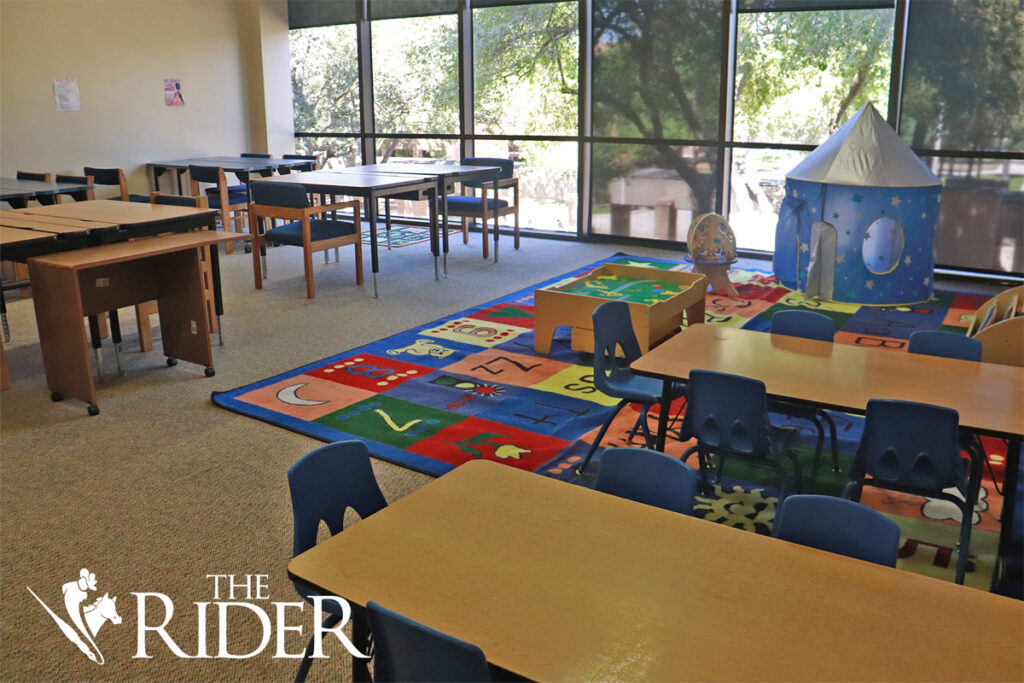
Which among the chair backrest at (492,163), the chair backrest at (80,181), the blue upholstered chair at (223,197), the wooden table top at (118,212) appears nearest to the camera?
the wooden table top at (118,212)

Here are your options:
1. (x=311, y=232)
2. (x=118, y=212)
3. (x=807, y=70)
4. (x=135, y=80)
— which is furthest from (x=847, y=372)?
(x=135, y=80)

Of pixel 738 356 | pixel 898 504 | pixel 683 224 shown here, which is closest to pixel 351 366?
pixel 738 356

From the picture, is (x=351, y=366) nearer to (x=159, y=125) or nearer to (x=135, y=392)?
(x=135, y=392)

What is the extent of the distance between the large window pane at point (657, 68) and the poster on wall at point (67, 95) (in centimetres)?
560

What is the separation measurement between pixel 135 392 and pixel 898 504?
4278 mm

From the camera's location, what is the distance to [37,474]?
4.20 m

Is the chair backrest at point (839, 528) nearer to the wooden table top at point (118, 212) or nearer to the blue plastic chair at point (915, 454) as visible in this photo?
the blue plastic chair at point (915, 454)

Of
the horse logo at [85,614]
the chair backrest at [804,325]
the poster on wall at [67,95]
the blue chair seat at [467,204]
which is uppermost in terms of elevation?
the poster on wall at [67,95]

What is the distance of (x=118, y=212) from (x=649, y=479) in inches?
182

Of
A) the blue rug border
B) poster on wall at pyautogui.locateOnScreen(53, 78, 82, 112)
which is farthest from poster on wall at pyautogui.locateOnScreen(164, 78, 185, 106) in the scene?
the blue rug border

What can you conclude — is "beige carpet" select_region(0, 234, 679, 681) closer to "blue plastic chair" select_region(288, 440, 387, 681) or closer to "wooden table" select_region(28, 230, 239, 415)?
"wooden table" select_region(28, 230, 239, 415)

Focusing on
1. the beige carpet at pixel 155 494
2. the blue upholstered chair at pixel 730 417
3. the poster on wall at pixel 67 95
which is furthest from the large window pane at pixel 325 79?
the blue upholstered chair at pixel 730 417

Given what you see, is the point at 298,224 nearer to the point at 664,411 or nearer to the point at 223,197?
the point at 223,197

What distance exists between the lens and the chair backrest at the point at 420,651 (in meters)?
1.72
